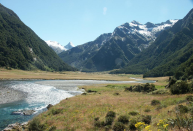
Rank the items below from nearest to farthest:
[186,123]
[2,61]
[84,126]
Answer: [186,123] → [84,126] → [2,61]

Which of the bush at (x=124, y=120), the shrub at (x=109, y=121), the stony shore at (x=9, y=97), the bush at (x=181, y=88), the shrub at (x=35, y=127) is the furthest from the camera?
the stony shore at (x=9, y=97)

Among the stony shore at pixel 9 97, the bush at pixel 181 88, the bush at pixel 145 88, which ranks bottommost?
the stony shore at pixel 9 97

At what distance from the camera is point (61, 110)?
24.1m

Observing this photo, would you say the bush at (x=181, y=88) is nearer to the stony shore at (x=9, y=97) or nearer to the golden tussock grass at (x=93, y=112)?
the golden tussock grass at (x=93, y=112)

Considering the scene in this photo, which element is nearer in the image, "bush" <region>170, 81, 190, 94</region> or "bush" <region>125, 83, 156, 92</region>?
"bush" <region>170, 81, 190, 94</region>

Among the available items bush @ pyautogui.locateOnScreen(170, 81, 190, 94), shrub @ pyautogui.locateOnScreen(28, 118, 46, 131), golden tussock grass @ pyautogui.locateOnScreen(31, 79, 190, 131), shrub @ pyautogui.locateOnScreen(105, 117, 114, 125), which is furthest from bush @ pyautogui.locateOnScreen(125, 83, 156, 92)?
shrub @ pyautogui.locateOnScreen(28, 118, 46, 131)

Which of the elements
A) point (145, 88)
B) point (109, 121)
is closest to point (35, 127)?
point (109, 121)

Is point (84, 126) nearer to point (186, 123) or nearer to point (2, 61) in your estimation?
point (186, 123)

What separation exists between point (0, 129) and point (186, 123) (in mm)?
23102

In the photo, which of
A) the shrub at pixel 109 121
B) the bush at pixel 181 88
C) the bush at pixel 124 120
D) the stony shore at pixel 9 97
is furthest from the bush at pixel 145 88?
the stony shore at pixel 9 97

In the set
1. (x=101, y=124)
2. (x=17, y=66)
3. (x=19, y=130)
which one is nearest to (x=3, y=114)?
(x=19, y=130)

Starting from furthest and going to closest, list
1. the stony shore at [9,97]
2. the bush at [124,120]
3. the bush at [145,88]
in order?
1. the bush at [145,88]
2. the stony shore at [9,97]
3. the bush at [124,120]

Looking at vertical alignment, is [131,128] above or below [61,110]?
above

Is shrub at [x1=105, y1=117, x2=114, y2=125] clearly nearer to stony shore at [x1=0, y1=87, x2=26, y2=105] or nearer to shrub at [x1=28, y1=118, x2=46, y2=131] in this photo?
shrub at [x1=28, y1=118, x2=46, y2=131]
